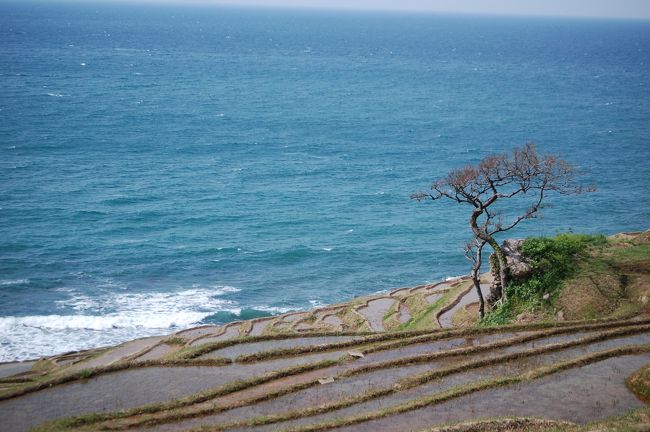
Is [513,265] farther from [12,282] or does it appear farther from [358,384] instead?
[12,282]

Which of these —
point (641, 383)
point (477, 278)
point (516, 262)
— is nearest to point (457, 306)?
point (477, 278)

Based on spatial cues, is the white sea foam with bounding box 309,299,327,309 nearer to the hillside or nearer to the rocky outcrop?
the hillside

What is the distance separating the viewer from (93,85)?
553ft

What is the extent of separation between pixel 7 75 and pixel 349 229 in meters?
124

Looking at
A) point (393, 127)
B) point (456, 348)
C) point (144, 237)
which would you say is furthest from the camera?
point (393, 127)

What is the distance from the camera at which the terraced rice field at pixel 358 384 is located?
31969 mm

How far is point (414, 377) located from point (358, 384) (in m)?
3.02

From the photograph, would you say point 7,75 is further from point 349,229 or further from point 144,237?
point 349,229

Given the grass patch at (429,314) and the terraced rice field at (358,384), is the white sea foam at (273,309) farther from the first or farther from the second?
the terraced rice field at (358,384)

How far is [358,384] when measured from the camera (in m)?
35.8

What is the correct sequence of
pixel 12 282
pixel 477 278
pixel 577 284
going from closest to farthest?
pixel 577 284
pixel 477 278
pixel 12 282

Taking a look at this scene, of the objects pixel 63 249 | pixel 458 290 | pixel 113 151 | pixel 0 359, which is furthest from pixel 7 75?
pixel 458 290

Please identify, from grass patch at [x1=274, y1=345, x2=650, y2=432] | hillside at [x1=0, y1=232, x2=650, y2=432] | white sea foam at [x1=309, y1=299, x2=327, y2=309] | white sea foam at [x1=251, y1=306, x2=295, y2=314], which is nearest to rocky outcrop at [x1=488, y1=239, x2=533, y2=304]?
hillside at [x1=0, y1=232, x2=650, y2=432]

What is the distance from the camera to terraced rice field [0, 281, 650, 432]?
3197cm
